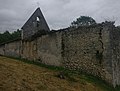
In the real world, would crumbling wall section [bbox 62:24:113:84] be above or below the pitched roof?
below

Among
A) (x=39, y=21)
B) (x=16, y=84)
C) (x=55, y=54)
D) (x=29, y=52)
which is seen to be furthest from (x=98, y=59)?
(x=39, y=21)

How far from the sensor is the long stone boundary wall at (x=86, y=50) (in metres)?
15.2

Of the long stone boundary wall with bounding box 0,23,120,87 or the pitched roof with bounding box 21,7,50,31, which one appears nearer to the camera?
the long stone boundary wall with bounding box 0,23,120,87

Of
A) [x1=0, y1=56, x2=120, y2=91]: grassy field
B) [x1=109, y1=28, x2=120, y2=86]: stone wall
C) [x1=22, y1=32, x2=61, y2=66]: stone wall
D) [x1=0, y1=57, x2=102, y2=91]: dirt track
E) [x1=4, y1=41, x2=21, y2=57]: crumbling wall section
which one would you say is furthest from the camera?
[x1=4, y1=41, x2=21, y2=57]: crumbling wall section

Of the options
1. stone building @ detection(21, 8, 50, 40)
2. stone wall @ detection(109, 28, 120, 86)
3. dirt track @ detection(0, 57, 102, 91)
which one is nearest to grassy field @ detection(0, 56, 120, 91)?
dirt track @ detection(0, 57, 102, 91)

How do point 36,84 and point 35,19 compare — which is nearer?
point 36,84

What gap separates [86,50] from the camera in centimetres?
1648

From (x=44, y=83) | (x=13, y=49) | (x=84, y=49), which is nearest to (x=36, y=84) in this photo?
(x=44, y=83)

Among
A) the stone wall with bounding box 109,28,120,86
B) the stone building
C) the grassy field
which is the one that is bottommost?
the grassy field

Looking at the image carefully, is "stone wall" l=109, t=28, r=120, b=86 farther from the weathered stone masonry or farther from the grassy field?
the grassy field

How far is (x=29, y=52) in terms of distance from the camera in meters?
22.2

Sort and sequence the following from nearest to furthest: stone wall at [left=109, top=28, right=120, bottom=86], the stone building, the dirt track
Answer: the dirt track, stone wall at [left=109, top=28, right=120, bottom=86], the stone building

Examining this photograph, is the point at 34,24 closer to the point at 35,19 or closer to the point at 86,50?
the point at 35,19

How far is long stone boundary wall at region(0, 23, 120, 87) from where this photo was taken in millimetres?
15156
